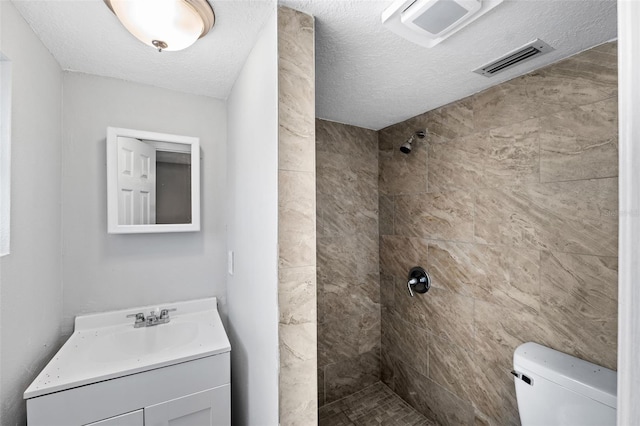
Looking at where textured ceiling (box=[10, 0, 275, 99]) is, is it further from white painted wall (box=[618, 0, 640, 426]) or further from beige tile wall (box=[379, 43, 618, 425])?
beige tile wall (box=[379, 43, 618, 425])

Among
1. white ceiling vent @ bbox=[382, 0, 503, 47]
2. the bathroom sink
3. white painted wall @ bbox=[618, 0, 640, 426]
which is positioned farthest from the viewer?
the bathroom sink

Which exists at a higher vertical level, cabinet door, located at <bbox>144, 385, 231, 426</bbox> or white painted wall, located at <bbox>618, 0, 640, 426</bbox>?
white painted wall, located at <bbox>618, 0, 640, 426</bbox>

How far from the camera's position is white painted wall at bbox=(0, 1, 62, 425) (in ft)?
3.36

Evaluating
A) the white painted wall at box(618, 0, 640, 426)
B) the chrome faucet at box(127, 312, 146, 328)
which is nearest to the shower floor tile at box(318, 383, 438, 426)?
the chrome faucet at box(127, 312, 146, 328)

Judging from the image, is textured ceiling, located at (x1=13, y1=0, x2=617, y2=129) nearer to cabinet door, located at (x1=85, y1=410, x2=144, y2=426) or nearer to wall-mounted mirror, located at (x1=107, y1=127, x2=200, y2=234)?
wall-mounted mirror, located at (x1=107, y1=127, x2=200, y2=234)

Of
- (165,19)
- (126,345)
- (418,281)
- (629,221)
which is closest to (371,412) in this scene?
(418,281)

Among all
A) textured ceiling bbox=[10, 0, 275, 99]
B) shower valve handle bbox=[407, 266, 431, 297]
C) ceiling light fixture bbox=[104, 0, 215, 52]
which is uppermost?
textured ceiling bbox=[10, 0, 275, 99]

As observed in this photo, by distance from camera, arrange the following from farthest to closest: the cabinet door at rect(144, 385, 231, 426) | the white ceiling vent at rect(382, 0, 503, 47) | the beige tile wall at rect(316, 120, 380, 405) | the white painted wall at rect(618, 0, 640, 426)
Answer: the beige tile wall at rect(316, 120, 380, 405)
the cabinet door at rect(144, 385, 231, 426)
the white ceiling vent at rect(382, 0, 503, 47)
the white painted wall at rect(618, 0, 640, 426)

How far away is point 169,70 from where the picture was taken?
4.93 feet

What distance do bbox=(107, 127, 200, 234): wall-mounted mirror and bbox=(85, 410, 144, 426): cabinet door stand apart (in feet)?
2.86

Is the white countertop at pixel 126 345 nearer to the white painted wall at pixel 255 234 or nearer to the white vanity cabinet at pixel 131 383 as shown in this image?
the white vanity cabinet at pixel 131 383

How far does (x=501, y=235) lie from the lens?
1.54 meters

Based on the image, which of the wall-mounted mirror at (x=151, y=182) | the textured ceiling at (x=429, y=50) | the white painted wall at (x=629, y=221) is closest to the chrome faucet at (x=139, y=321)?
the wall-mounted mirror at (x=151, y=182)

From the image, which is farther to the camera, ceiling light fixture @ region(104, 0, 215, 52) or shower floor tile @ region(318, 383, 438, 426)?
shower floor tile @ region(318, 383, 438, 426)
